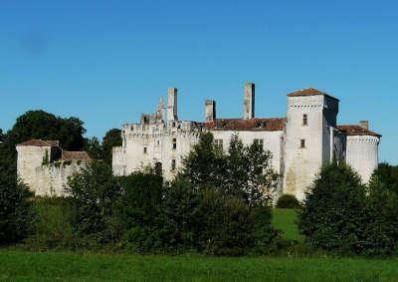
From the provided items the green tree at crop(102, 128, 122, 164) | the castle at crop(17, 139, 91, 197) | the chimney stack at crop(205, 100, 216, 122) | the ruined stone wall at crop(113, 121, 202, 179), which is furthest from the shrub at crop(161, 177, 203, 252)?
the green tree at crop(102, 128, 122, 164)

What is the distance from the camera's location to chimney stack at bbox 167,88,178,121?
73.6 m

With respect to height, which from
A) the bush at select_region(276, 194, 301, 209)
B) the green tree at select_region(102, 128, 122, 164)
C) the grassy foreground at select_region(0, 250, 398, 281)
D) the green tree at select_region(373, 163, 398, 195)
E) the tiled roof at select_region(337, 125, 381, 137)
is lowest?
the grassy foreground at select_region(0, 250, 398, 281)

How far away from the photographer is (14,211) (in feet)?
116

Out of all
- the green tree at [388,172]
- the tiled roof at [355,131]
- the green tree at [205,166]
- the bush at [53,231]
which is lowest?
the bush at [53,231]

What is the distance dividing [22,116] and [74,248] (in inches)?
2576

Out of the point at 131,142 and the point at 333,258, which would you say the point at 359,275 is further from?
the point at 131,142

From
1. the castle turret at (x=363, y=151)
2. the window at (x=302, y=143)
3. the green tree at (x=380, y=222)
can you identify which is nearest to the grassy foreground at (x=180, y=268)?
the green tree at (x=380, y=222)

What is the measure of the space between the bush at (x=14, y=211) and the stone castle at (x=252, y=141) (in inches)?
985

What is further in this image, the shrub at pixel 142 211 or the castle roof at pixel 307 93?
the castle roof at pixel 307 93

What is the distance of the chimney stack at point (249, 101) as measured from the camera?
70.2 metres

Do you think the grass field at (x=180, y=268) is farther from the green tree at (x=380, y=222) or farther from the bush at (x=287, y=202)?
the bush at (x=287, y=202)

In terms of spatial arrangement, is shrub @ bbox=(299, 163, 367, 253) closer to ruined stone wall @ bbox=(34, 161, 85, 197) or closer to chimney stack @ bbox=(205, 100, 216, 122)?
chimney stack @ bbox=(205, 100, 216, 122)

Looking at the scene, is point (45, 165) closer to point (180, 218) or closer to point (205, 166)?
point (205, 166)

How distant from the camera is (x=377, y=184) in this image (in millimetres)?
35281
